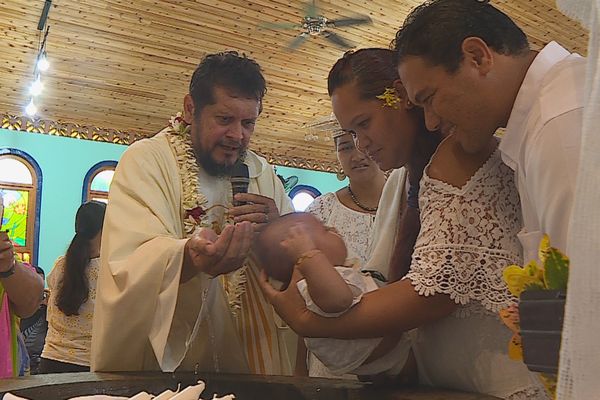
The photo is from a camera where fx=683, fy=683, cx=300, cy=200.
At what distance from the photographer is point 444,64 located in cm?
129

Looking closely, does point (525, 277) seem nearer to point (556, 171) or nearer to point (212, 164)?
point (556, 171)

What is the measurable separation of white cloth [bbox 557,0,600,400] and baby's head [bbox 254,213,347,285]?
1104 millimetres

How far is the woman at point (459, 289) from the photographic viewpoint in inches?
51.1

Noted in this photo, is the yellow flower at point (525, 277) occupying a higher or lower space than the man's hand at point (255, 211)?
lower

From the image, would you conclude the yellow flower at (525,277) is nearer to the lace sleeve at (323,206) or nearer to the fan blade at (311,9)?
the lace sleeve at (323,206)

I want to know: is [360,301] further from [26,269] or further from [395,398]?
[26,269]

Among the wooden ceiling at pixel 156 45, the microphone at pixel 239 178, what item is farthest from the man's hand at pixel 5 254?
the wooden ceiling at pixel 156 45

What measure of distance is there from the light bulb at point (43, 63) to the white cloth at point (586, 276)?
7.30 metres

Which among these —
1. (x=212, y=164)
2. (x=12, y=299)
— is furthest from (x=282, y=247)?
(x=12, y=299)

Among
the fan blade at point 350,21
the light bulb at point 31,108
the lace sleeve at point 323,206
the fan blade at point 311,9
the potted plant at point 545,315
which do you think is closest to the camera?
the potted plant at point 545,315

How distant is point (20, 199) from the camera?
859cm

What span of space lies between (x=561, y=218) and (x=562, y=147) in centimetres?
11

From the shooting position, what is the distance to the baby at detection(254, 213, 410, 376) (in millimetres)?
1356

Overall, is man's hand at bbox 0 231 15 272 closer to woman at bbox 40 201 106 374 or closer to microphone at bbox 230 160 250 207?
microphone at bbox 230 160 250 207
